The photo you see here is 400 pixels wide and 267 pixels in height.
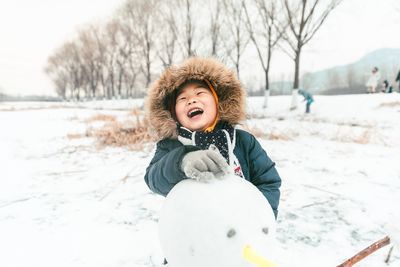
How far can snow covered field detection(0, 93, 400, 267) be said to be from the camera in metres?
2.09

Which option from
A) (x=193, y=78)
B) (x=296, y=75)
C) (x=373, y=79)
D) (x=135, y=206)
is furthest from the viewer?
(x=373, y=79)

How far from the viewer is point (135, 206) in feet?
9.55

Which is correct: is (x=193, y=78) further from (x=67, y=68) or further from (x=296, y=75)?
(x=67, y=68)

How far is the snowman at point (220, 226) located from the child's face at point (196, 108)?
501 millimetres

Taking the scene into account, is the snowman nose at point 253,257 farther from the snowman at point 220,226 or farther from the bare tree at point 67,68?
the bare tree at point 67,68

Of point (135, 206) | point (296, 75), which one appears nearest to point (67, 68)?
point (296, 75)

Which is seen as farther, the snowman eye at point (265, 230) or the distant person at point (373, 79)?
the distant person at point (373, 79)

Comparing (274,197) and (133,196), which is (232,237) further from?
(133,196)

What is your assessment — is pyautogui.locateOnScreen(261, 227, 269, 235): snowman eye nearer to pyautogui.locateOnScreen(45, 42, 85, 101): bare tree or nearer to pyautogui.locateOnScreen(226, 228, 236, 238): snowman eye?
pyautogui.locateOnScreen(226, 228, 236, 238): snowman eye

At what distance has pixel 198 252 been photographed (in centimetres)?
92

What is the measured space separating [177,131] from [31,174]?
11.1 feet

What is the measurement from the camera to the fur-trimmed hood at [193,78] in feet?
5.16

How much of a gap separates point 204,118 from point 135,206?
Result: 1.76m

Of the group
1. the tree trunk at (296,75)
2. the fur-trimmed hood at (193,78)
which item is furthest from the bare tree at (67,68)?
the fur-trimmed hood at (193,78)
